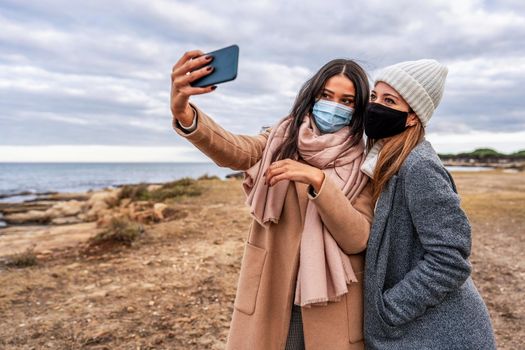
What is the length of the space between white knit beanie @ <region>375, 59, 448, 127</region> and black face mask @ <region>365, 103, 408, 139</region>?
7cm

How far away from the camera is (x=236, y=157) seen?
1.90m

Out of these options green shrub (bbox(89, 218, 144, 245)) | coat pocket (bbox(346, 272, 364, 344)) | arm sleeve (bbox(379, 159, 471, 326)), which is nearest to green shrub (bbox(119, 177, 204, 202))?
green shrub (bbox(89, 218, 144, 245))

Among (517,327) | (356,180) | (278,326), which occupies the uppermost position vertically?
(356,180)

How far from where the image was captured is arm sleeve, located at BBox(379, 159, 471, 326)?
58.6 inches

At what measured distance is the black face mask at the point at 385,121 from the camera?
1.71 m

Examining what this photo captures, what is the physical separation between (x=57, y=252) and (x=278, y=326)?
613cm

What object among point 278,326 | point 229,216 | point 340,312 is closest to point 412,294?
point 340,312

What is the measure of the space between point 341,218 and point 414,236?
0.30 metres

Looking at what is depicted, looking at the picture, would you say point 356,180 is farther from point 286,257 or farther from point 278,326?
point 278,326

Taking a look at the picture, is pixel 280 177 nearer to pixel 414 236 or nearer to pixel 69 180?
pixel 414 236

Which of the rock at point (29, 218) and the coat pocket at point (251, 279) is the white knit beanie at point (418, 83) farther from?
the rock at point (29, 218)

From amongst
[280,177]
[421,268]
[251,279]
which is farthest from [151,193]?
[421,268]

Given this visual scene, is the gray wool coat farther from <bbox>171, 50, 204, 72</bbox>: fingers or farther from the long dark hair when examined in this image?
<bbox>171, 50, 204, 72</bbox>: fingers

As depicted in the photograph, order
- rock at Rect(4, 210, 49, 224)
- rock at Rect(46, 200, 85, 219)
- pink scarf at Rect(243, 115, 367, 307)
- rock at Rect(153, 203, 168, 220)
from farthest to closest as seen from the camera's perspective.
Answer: rock at Rect(46, 200, 85, 219) → rock at Rect(4, 210, 49, 224) → rock at Rect(153, 203, 168, 220) → pink scarf at Rect(243, 115, 367, 307)
